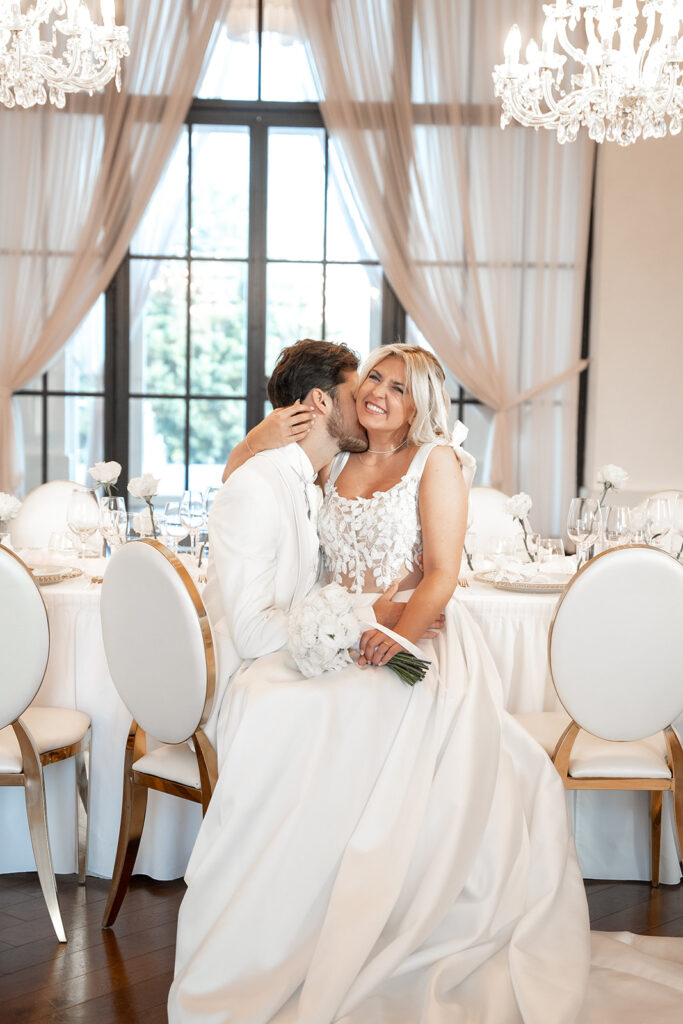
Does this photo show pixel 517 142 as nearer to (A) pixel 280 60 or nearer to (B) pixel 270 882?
(A) pixel 280 60

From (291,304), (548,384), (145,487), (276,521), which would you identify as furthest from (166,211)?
(276,521)

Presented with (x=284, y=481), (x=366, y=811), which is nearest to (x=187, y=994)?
(x=366, y=811)

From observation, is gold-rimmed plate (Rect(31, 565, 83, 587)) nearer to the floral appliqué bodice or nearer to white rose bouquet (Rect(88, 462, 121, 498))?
white rose bouquet (Rect(88, 462, 121, 498))

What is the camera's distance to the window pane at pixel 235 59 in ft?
19.7

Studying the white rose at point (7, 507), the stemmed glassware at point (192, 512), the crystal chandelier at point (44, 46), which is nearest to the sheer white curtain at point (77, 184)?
the crystal chandelier at point (44, 46)

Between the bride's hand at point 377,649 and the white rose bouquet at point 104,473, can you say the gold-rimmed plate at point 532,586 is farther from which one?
the white rose bouquet at point 104,473

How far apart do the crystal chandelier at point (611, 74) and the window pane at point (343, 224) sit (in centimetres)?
183

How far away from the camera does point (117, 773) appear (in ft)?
10.3

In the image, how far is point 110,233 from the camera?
597 centimetres

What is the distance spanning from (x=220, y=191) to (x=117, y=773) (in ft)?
12.9

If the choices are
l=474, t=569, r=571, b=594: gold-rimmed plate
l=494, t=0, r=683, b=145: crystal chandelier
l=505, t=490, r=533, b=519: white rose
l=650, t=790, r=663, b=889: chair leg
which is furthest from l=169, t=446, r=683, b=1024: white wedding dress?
l=494, t=0, r=683, b=145: crystal chandelier

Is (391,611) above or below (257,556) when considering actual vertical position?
below

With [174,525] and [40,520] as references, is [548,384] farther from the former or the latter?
[174,525]

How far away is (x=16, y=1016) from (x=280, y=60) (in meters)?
5.20
